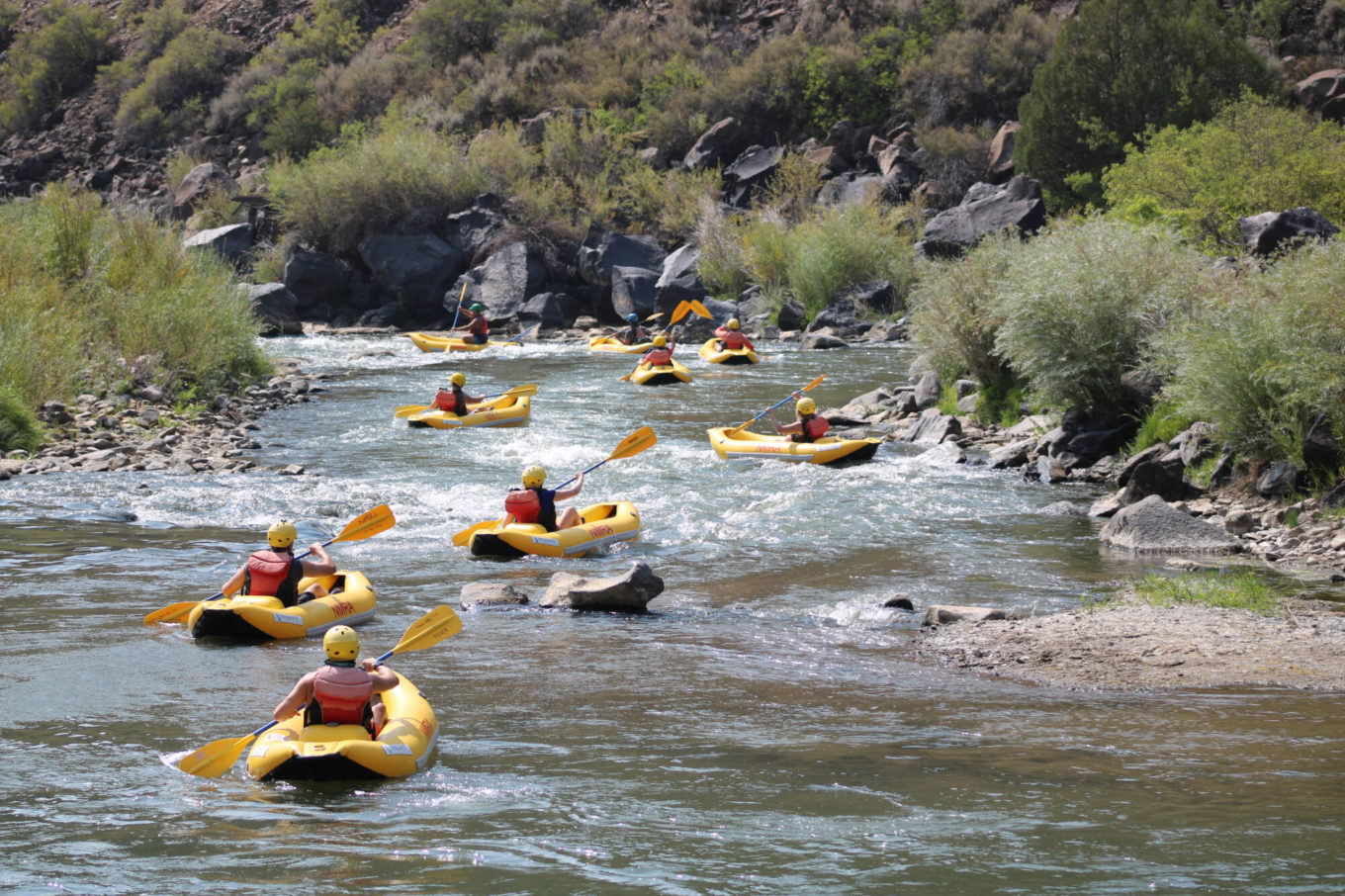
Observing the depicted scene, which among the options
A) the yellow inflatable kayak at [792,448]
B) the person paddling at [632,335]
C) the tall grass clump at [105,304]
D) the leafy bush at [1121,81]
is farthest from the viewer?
the leafy bush at [1121,81]

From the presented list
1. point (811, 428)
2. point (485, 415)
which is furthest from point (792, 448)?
point (485, 415)

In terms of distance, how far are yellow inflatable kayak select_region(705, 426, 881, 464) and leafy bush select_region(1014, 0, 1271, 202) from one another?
19433 mm

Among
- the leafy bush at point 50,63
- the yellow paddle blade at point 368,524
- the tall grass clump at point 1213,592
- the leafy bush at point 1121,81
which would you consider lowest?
the tall grass clump at point 1213,592

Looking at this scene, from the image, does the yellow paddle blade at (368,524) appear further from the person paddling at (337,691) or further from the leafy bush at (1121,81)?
the leafy bush at (1121,81)

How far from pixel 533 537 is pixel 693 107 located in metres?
34.8

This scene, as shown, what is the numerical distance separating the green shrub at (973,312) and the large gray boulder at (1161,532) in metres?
5.37

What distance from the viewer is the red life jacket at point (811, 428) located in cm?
1399

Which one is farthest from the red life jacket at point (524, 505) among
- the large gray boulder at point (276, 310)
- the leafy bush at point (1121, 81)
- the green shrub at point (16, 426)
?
the leafy bush at point (1121, 81)

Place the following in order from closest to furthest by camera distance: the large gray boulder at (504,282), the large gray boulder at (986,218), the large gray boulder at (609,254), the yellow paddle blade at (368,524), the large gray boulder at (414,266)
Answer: the yellow paddle blade at (368,524), the large gray boulder at (986,218), the large gray boulder at (504,282), the large gray boulder at (609,254), the large gray boulder at (414,266)

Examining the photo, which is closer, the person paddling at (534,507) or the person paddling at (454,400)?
the person paddling at (534,507)

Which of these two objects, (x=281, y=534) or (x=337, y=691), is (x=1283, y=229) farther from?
(x=337, y=691)

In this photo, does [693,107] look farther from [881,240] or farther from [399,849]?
[399,849]

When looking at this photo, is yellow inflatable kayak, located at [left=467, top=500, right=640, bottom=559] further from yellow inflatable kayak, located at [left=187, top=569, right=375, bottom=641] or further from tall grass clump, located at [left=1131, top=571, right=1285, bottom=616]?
tall grass clump, located at [left=1131, top=571, right=1285, bottom=616]

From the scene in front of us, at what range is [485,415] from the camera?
16.5 metres
